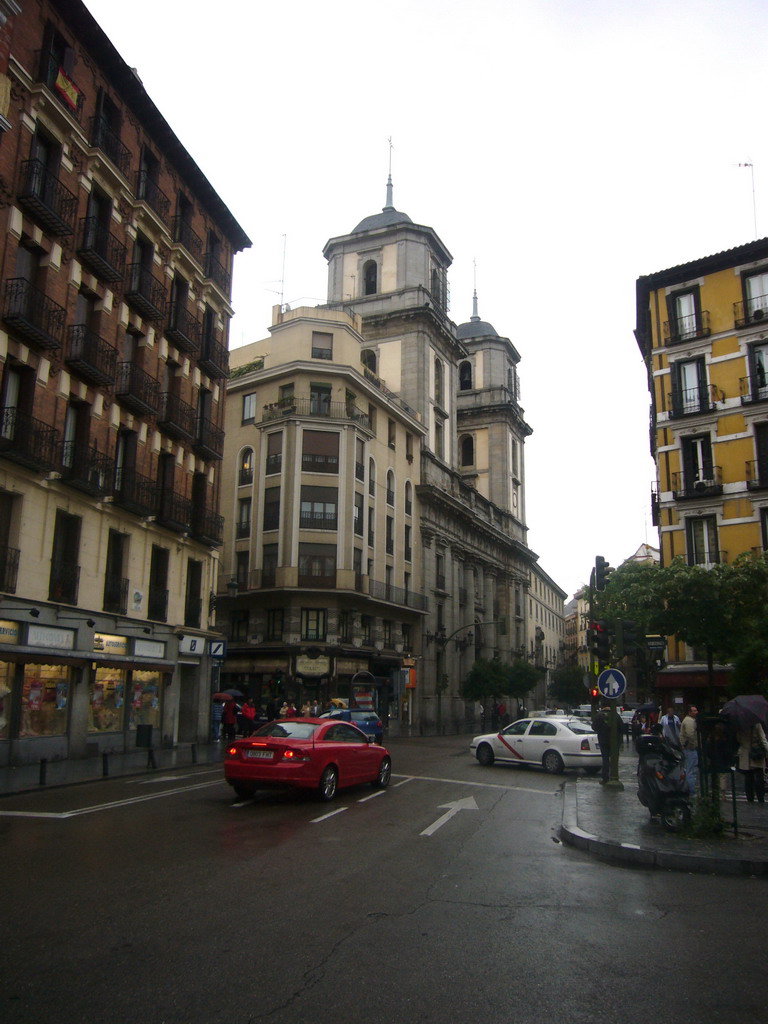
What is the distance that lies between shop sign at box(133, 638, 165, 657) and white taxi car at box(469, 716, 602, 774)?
1105 centimetres

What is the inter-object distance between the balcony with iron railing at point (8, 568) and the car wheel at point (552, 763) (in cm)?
1439

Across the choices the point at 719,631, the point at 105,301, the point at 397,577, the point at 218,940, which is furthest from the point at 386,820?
the point at 397,577

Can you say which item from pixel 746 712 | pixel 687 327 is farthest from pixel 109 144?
pixel 687 327

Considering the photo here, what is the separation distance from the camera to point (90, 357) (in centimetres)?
2411

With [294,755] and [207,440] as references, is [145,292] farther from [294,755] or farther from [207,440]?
[294,755]

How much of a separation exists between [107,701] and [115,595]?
324cm

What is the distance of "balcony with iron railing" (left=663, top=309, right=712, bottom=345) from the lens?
36.6 m

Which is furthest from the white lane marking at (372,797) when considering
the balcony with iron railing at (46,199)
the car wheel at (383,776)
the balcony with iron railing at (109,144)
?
the balcony with iron railing at (109,144)

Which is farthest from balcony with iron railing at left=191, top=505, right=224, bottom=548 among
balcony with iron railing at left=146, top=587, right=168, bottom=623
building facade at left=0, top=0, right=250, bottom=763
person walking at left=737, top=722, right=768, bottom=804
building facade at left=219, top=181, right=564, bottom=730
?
person walking at left=737, top=722, right=768, bottom=804

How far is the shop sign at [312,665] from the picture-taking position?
1634 inches

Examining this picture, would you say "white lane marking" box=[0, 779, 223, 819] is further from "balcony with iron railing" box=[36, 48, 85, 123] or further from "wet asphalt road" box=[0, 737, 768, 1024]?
"balcony with iron railing" box=[36, 48, 85, 123]

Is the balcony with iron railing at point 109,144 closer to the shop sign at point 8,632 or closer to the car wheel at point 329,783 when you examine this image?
the shop sign at point 8,632

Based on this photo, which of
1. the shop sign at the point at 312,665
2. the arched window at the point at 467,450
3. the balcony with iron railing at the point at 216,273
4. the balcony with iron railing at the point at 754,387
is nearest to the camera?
the balcony with iron railing at the point at 216,273

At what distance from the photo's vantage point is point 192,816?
1259cm
